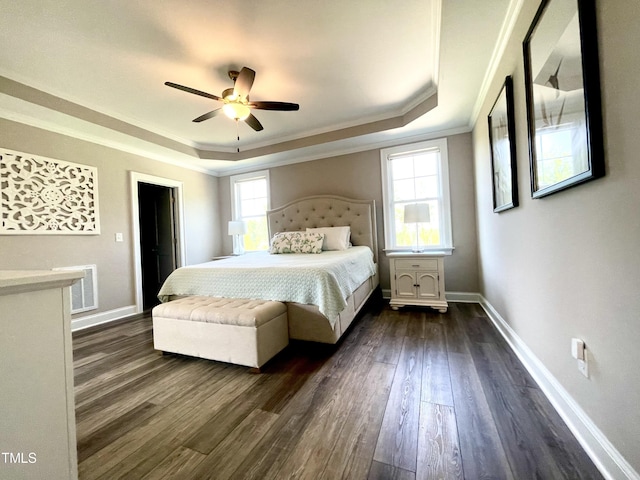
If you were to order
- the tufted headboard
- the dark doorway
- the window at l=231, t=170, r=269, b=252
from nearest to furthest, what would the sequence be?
the tufted headboard
the dark doorway
the window at l=231, t=170, r=269, b=252

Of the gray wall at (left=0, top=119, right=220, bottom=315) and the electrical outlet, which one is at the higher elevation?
the gray wall at (left=0, top=119, right=220, bottom=315)

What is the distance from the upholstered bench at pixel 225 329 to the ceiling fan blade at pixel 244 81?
1880 mm

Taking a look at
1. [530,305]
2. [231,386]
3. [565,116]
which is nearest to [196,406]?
[231,386]

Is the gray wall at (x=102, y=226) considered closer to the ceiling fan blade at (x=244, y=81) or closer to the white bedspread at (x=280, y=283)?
the white bedspread at (x=280, y=283)

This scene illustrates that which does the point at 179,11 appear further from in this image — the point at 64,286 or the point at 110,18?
the point at 64,286

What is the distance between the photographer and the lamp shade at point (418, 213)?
10.5 ft

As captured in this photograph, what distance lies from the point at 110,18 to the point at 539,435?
3570mm

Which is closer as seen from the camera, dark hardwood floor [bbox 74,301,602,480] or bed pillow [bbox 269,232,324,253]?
dark hardwood floor [bbox 74,301,602,480]

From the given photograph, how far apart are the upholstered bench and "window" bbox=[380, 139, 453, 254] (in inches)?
92.3

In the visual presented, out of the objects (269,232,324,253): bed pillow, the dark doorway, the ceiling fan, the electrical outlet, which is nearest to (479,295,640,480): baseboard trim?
the electrical outlet

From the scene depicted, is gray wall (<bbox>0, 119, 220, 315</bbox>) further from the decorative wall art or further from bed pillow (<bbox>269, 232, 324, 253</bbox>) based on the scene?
bed pillow (<bbox>269, 232, 324, 253</bbox>)

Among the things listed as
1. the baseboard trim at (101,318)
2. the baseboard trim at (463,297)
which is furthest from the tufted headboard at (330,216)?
the baseboard trim at (101,318)

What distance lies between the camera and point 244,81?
2199mm

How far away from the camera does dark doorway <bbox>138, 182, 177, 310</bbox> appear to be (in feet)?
14.6
